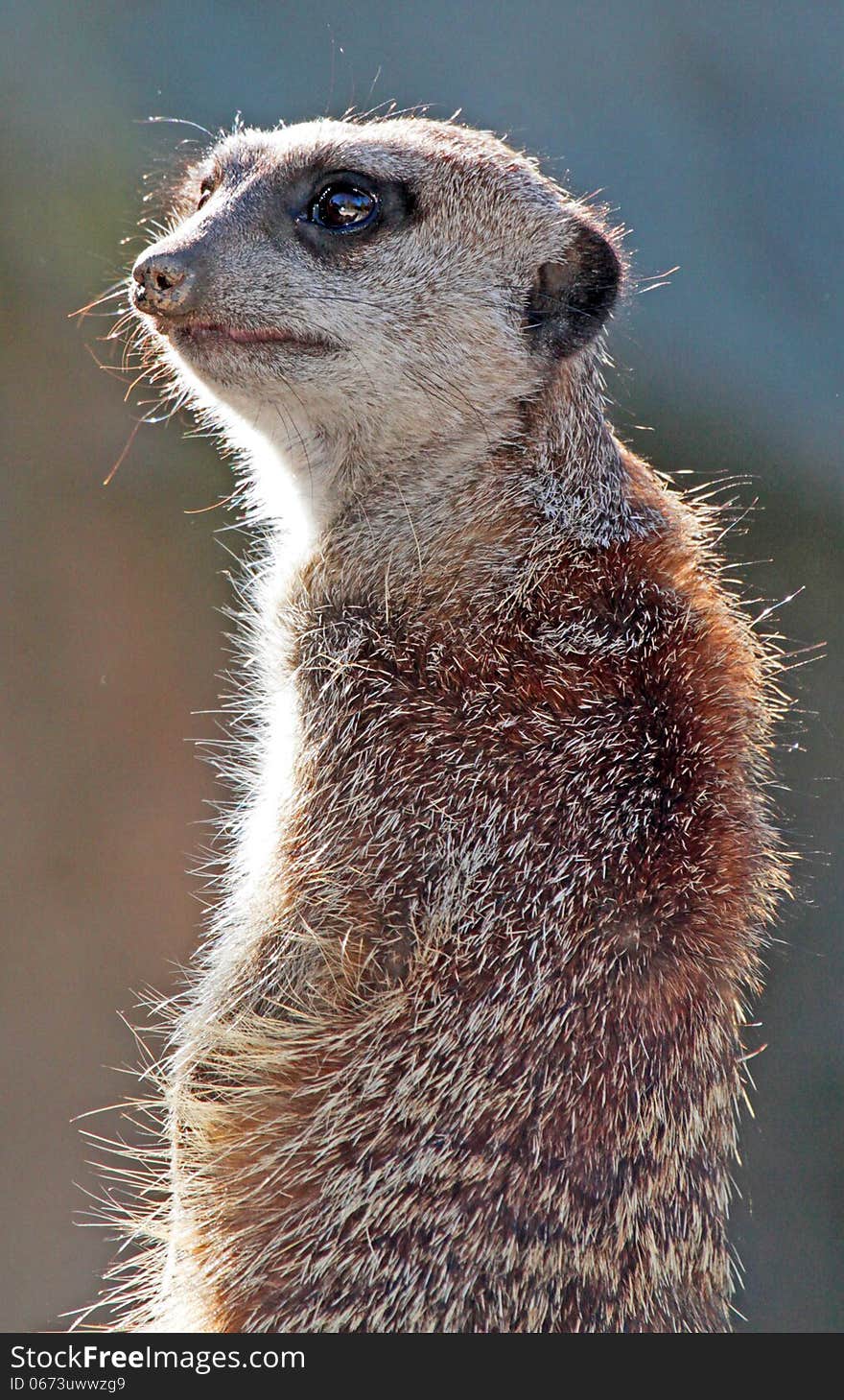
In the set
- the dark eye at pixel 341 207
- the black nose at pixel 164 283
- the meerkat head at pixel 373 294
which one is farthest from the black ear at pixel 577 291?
the black nose at pixel 164 283

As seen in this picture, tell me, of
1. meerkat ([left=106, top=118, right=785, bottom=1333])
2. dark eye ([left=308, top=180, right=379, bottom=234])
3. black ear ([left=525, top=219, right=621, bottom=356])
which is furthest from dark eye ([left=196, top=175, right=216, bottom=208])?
black ear ([left=525, top=219, right=621, bottom=356])

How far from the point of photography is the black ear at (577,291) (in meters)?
1.13

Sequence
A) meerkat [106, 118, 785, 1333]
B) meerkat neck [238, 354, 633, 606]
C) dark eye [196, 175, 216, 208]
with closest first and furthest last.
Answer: meerkat [106, 118, 785, 1333]
meerkat neck [238, 354, 633, 606]
dark eye [196, 175, 216, 208]

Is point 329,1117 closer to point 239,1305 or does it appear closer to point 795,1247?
point 239,1305

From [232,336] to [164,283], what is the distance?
0.07m

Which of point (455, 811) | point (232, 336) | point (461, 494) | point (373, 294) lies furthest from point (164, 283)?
point (455, 811)

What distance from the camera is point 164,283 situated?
0.99 m

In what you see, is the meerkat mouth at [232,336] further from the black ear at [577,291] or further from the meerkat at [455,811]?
the black ear at [577,291]

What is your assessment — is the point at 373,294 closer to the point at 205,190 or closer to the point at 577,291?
the point at 577,291

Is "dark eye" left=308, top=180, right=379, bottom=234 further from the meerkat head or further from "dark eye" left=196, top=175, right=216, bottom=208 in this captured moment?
"dark eye" left=196, top=175, right=216, bottom=208

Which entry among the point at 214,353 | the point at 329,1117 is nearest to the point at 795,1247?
the point at 329,1117

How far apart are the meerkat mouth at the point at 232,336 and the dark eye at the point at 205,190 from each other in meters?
0.27

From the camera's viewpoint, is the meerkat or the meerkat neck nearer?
the meerkat

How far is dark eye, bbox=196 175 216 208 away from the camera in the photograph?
124cm
